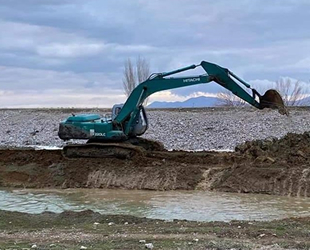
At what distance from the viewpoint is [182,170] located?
1788 cm

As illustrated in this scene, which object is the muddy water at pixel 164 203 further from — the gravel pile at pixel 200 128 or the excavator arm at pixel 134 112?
the gravel pile at pixel 200 128

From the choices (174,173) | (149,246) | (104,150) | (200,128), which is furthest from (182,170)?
(200,128)

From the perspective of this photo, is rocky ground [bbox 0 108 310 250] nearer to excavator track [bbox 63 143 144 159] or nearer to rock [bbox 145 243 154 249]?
rock [bbox 145 243 154 249]

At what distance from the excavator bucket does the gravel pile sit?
8524 millimetres

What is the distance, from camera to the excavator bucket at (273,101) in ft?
57.8

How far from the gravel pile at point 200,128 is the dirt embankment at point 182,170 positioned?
280 inches

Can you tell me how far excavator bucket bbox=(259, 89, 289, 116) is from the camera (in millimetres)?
17609

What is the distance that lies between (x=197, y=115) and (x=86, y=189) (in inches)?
675

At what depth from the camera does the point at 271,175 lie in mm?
16609

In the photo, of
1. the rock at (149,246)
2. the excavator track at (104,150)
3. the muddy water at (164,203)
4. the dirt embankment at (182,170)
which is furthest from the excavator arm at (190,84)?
the rock at (149,246)

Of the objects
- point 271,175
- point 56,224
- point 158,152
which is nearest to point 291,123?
point 158,152

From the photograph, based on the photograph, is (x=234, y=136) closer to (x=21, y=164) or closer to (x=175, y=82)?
(x=175, y=82)

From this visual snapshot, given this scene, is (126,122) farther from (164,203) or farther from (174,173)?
(164,203)

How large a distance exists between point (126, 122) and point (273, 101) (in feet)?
17.2
